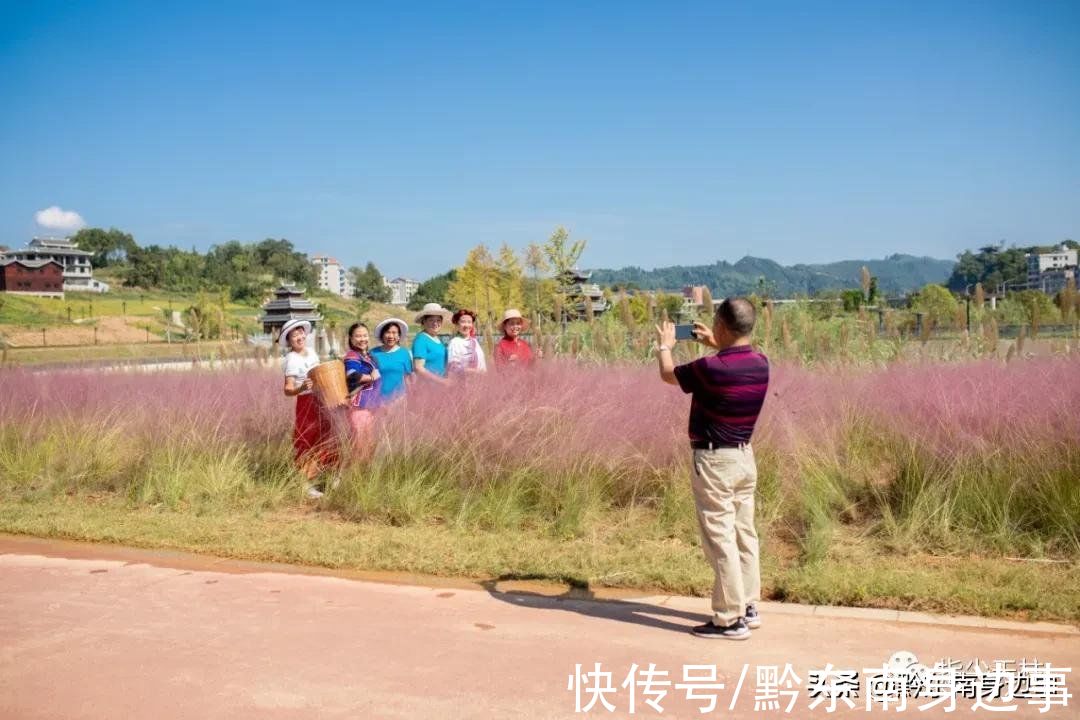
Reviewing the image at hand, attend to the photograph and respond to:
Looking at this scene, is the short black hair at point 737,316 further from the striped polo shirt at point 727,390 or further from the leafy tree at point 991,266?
the leafy tree at point 991,266

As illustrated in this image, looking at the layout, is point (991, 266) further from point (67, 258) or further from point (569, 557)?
point (569, 557)

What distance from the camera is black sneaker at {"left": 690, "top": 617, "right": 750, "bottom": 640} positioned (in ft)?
13.4

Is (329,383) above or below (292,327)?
below

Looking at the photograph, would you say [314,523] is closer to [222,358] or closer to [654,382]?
[654,382]

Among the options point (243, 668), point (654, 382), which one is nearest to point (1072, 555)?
point (654, 382)

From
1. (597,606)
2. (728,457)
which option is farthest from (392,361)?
(728,457)

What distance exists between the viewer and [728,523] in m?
4.16

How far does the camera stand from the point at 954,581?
4.75 m

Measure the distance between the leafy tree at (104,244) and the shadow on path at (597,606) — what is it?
133334 mm

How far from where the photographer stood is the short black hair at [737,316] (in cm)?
414

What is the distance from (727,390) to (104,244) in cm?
14092

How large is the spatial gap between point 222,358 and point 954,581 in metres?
9.87

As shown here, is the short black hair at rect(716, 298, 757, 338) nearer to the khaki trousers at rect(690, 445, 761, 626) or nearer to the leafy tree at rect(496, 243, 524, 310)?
the khaki trousers at rect(690, 445, 761, 626)

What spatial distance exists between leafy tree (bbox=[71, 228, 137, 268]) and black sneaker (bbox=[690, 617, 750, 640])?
13442 cm
